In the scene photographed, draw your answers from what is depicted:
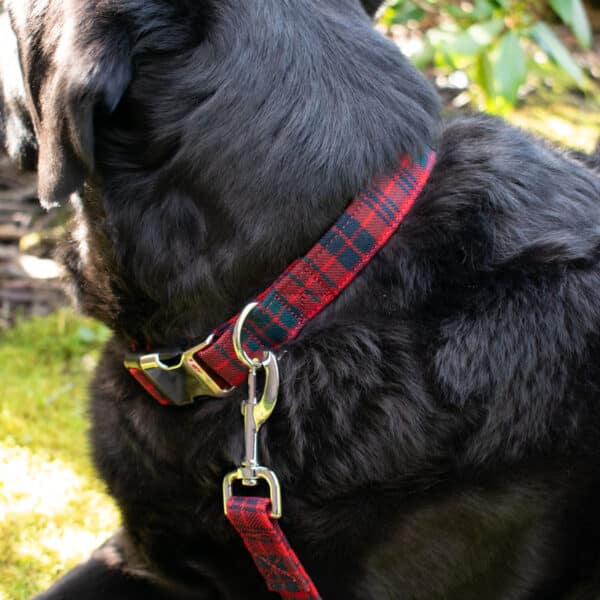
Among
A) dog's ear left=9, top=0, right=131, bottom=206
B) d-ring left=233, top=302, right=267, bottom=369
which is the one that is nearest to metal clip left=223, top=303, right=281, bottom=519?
d-ring left=233, top=302, right=267, bottom=369

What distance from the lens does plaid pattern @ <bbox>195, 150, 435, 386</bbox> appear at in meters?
1.50

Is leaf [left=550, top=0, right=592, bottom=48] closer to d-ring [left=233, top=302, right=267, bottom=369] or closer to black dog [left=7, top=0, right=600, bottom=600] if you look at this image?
black dog [left=7, top=0, right=600, bottom=600]

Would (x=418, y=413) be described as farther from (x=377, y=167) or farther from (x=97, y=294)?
(x=97, y=294)

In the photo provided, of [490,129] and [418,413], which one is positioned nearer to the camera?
[418,413]

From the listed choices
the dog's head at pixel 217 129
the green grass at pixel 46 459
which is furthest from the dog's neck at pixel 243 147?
the green grass at pixel 46 459

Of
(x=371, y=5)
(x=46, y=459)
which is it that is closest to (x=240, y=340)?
(x=371, y=5)

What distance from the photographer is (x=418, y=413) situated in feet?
5.06

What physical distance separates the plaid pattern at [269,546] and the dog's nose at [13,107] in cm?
80

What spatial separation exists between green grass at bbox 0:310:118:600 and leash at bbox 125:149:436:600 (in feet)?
1.88

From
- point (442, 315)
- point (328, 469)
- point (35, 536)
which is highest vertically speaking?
point (442, 315)

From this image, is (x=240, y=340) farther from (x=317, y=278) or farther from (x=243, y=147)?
(x=243, y=147)

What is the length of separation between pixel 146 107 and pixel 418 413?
2.32ft

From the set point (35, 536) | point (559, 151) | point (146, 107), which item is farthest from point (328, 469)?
point (35, 536)

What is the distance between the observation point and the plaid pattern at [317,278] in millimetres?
1500
